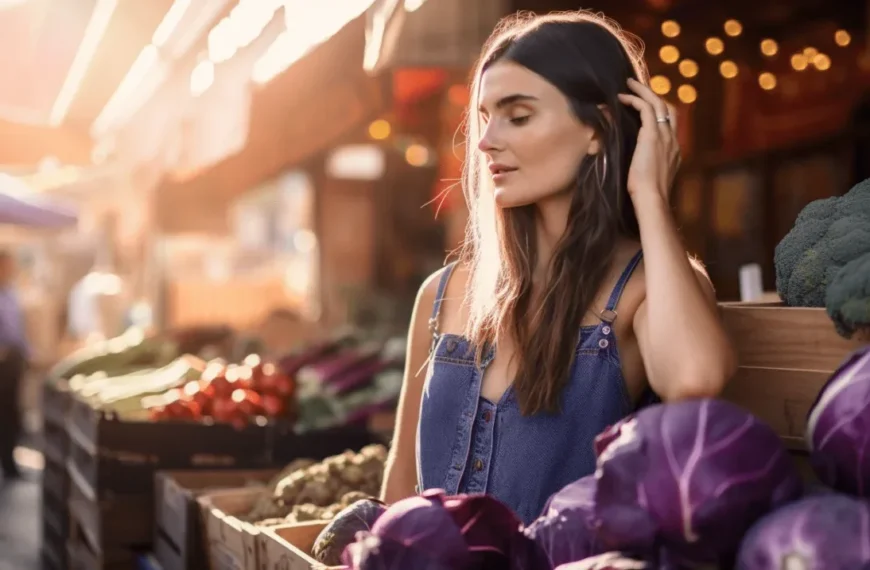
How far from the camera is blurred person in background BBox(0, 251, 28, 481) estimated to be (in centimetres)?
1009

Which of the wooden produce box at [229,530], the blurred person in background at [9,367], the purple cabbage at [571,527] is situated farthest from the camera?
the blurred person in background at [9,367]

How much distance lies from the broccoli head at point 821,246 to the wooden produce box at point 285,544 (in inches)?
46.3

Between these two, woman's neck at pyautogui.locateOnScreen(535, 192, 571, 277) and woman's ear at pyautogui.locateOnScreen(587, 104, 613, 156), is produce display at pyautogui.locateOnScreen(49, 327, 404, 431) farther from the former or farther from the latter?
woman's ear at pyautogui.locateOnScreen(587, 104, 613, 156)

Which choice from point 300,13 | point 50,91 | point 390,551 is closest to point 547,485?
point 390,551

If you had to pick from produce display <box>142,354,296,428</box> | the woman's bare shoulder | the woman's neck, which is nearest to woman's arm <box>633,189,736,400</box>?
the woman's neck

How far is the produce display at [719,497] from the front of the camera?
125cm

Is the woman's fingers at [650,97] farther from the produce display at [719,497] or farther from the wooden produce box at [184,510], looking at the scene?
the wooden produce box at [184,510]

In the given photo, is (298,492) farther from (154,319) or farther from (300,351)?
(154,319)

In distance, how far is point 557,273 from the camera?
2059 mm

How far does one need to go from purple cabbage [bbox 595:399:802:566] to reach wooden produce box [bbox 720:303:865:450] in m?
0.49

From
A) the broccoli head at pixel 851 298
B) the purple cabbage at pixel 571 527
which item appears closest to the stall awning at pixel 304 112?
the broccoli head at pixel 851 298

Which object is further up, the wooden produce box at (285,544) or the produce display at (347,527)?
the produce display at (347,527)

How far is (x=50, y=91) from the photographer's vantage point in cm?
874

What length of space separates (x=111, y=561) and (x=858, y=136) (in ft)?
16.6
